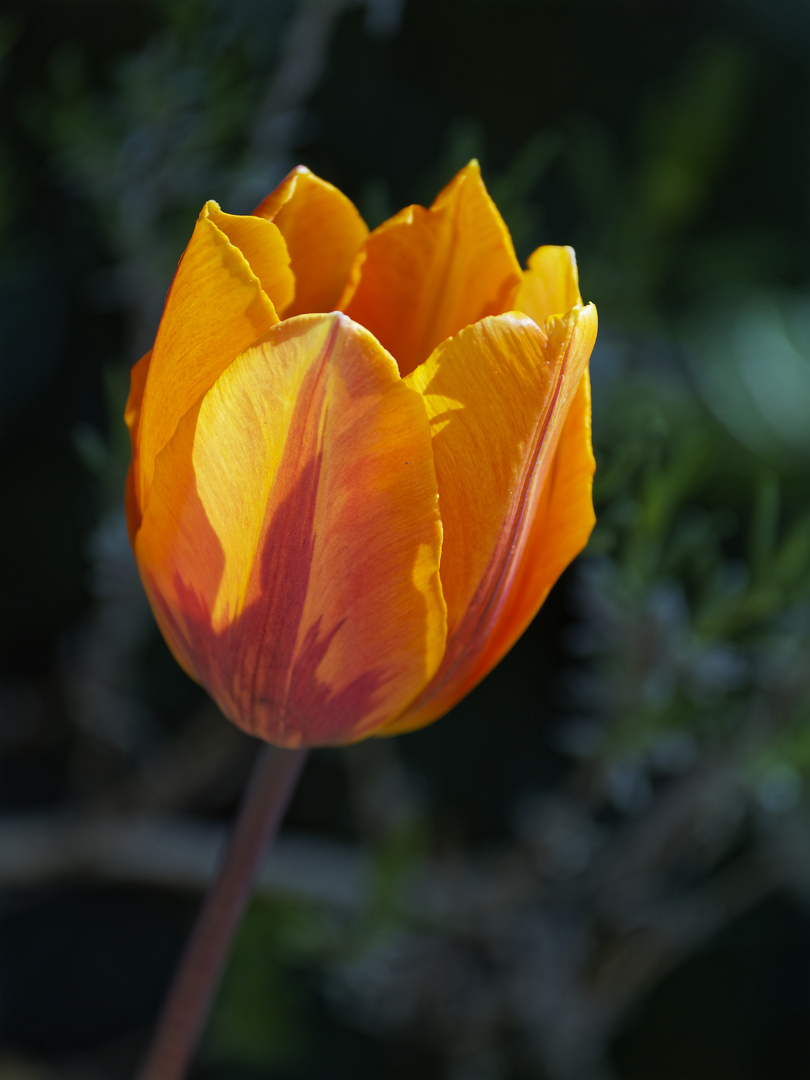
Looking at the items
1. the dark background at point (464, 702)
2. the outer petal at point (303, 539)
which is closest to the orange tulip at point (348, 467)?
the outer petal at point (303, 539)

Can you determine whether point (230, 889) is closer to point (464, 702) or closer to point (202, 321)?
point (202, 321)

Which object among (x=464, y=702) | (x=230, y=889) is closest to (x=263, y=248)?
(x=230, y=889)

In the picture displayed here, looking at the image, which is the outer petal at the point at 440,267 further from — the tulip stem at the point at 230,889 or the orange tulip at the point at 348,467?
the tulip stem at the point at 230,889

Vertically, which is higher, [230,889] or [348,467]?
[348,467]

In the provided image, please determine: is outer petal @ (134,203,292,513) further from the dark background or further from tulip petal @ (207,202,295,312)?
the dark background

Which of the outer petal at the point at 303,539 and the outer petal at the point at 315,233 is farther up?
the outer petal at the point at 315,233

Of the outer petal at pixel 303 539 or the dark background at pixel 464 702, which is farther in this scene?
the dark background at pixel 464 702

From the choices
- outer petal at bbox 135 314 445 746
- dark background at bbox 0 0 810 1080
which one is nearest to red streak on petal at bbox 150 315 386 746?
outer petal at bbox 135 314 445 746
